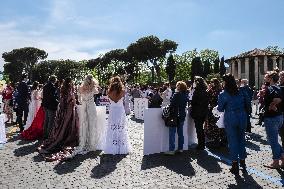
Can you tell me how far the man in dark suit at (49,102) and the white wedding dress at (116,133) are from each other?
2865 mm

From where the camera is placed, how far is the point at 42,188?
6754 mm

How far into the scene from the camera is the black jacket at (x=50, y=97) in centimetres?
1230

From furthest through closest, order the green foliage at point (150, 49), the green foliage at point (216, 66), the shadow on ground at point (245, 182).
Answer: the green foliage at point (216, 66)
the green foliage at point (150, 49)
the shadow on ground at point (245, 182)

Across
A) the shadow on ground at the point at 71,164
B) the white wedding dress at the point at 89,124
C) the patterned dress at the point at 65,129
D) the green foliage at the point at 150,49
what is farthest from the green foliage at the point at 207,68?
the shadow on ground at the point at 71,164

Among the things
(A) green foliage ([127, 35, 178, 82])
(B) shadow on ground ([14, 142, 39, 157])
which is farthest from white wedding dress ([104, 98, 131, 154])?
(A) green foliage ([127, 35, 178, 82])

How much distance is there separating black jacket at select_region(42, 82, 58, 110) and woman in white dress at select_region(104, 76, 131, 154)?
2855mm

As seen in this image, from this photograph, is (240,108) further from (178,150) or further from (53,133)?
(53,133)

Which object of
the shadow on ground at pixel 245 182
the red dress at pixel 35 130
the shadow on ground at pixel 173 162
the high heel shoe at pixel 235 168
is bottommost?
the shadow on ground at pixel 245 182

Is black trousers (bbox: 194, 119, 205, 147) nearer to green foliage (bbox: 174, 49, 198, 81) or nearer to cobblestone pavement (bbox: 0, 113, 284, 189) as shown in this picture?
cobblestone pavement (bbox: 0, 113, 284, 189)

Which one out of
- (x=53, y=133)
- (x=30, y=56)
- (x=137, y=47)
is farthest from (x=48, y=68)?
(x=53, y=133)

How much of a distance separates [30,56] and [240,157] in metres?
94.3

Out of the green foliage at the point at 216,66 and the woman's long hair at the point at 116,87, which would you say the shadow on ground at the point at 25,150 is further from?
the green foliage at the point at 216,66

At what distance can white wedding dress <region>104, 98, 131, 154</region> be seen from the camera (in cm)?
999

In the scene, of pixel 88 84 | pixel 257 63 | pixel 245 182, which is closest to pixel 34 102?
pixel 88 84
